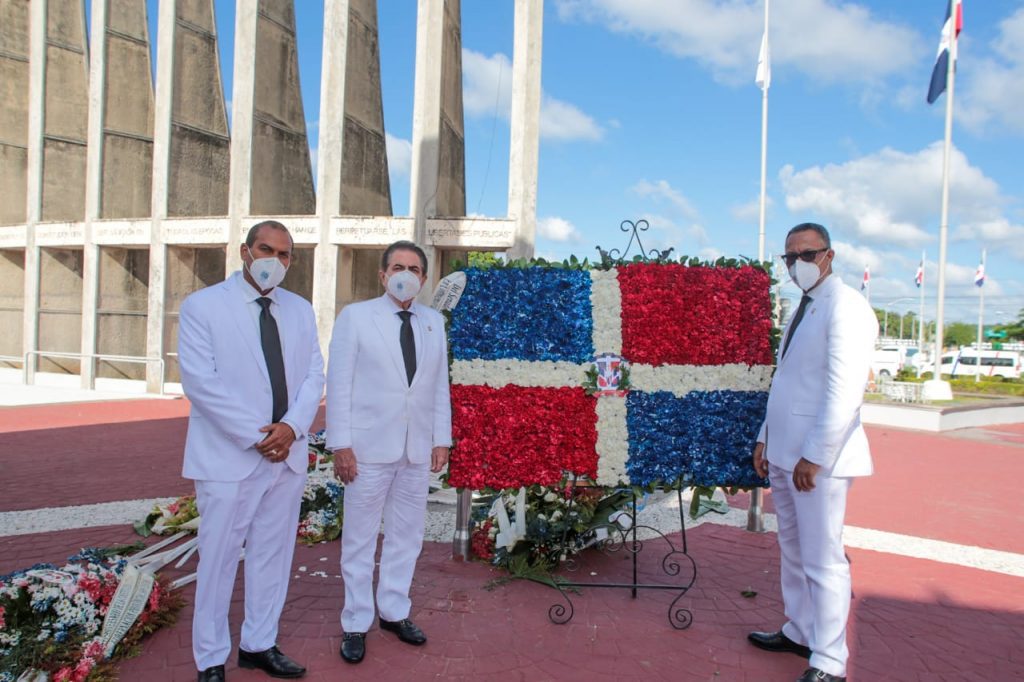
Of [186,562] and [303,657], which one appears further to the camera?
[186,562]

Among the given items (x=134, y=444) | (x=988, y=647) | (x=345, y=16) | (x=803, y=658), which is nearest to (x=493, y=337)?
(x=803, y=658)

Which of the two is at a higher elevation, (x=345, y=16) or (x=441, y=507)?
(x=345, y=16)

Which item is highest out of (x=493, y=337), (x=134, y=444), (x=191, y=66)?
(x=191, y=66)

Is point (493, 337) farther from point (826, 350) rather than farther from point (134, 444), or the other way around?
point (134, 444)

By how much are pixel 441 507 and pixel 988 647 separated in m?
4.70

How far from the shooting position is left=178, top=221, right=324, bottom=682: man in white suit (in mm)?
2965

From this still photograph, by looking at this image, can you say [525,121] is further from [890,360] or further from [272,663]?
[890,360]

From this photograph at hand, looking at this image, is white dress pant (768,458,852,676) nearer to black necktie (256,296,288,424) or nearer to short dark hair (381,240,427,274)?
short dark hair (381,240,427,274)

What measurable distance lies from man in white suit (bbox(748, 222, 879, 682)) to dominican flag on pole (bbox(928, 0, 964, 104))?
19.0 meters

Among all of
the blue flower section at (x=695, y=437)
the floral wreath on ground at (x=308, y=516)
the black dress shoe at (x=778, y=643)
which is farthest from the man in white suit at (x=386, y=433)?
the black dress shoe at (x=778, y=643)

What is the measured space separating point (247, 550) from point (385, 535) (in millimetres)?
732

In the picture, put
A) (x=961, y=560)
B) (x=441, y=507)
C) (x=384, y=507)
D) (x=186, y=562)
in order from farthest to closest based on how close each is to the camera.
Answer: (x=441, y=507)
(x=961, y=560)
(x=186, y=562)
(x=384, y=507)

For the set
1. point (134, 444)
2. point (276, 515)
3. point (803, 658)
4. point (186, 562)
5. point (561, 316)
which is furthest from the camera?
point (134, 444)

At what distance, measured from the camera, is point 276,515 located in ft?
10.6
